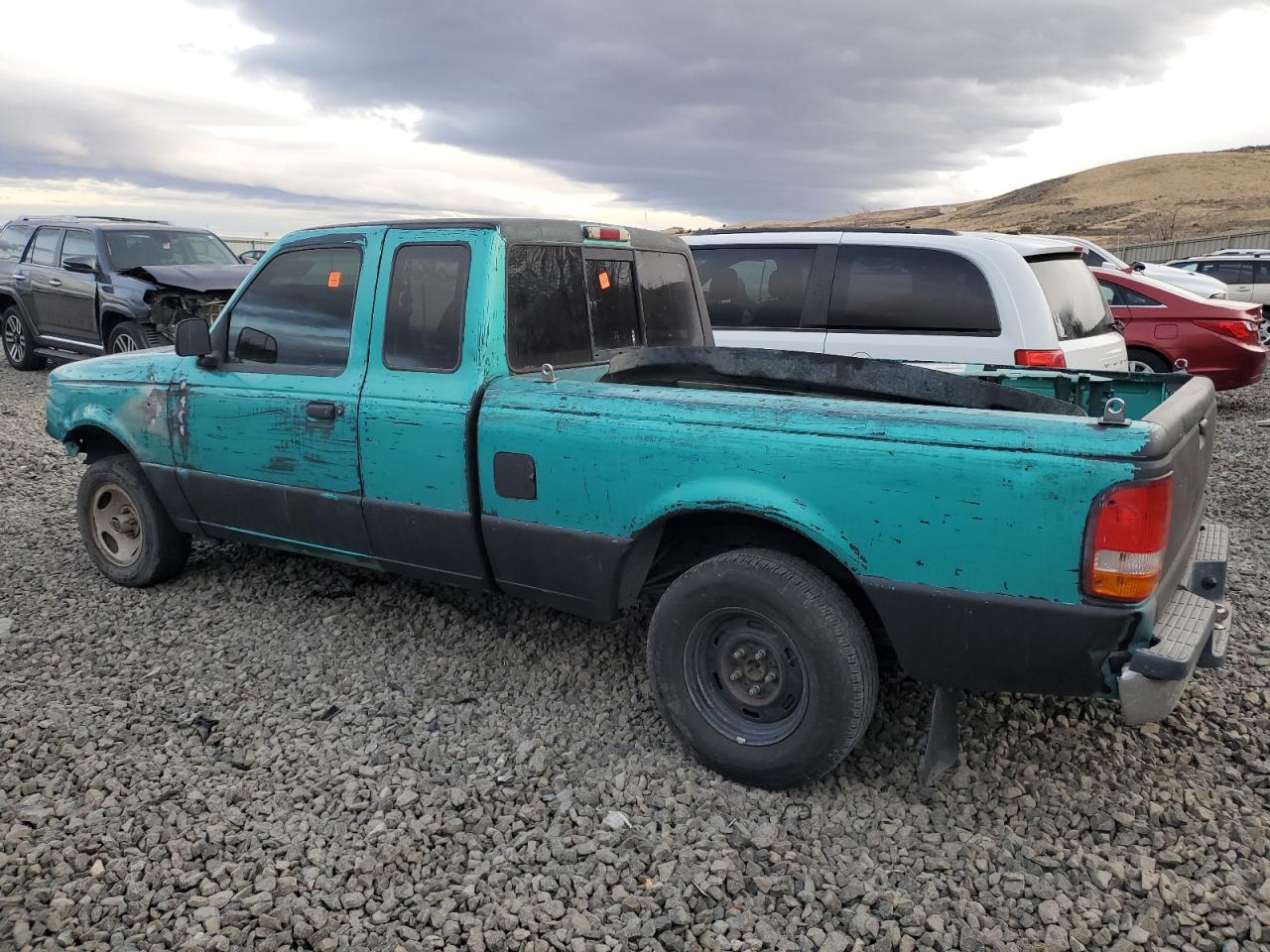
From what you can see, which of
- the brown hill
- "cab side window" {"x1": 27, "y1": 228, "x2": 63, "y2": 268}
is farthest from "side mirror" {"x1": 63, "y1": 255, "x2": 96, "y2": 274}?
the brown hill

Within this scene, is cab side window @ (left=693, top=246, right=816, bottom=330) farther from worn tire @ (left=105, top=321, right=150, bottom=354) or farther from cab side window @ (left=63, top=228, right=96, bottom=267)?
cab side window @ (left=63, top=228, right=96, bottom=267)

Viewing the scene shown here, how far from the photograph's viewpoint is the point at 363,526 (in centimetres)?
391

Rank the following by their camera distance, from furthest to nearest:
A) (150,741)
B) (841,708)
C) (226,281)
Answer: (226,281)
(150,741)
(841,708)

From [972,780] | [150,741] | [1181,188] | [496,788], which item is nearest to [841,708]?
[972,780]

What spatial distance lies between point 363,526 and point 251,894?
159cm

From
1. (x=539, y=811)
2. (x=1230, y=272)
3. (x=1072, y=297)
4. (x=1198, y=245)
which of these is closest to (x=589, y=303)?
(x=539, y=811)

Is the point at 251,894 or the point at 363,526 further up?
the point at 363,526

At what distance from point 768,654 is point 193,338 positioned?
297 cm

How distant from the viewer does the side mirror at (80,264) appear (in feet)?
35.9

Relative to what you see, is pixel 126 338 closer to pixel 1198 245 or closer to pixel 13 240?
pixel 13 240

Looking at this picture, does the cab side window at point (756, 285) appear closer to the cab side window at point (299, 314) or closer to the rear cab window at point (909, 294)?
the rear cab window at point (909, 294)

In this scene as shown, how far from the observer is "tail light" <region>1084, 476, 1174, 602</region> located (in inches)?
95.6

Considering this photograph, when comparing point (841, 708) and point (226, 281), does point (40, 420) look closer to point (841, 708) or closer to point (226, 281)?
point (226, 281)

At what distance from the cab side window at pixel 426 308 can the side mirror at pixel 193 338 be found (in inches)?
40.7
